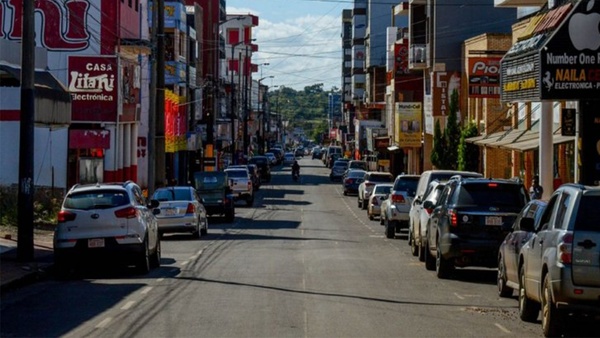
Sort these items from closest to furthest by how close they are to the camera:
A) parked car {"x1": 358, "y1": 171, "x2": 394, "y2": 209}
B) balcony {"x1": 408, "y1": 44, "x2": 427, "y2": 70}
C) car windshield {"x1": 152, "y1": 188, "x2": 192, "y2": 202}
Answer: car windshield {"x1": 152, "y1": 188, "x2": 192, "y2": 202} < parked car {"x1": 358, "y1": 171, "x2": 394, "y2": 209} < balcony {"x1": 408, "y1": 44, "x2": 427, "y2": 70}

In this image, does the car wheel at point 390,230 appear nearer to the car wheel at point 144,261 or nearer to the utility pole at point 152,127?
the utility pole at point 152,127

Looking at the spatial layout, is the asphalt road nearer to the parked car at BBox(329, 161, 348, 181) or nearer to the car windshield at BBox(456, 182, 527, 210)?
the car windshield at BBox(456, 182, 527, 210)

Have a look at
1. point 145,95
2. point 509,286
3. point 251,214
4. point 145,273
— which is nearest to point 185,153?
point 145,95

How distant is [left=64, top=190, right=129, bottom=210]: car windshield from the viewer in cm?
2242

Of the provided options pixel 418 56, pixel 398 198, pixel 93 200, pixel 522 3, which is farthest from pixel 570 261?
pixel 418 56

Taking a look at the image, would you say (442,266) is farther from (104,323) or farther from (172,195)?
(172,195)

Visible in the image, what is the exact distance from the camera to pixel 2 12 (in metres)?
50.2

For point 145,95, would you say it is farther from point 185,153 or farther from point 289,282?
point 289,282

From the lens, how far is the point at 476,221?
866 inches

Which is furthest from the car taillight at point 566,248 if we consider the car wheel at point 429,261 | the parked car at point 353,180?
the parked car at point 353,180

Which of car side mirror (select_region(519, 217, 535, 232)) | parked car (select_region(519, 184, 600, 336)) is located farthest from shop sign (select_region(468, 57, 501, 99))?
parked car (select_region(519, 184, 600, 336))

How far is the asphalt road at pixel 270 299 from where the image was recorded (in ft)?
48.9

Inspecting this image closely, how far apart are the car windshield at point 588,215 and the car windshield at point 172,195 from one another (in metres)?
22.6

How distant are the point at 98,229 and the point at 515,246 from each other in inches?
343
